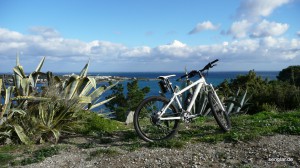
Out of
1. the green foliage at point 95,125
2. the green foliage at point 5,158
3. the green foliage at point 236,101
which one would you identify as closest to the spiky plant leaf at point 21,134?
the green foliage at point 5,158

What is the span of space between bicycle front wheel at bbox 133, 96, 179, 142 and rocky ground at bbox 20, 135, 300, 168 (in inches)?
18.9

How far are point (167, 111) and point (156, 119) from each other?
24 cm

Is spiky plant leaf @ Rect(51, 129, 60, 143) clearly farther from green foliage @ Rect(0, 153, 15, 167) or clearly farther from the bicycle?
the bicycle

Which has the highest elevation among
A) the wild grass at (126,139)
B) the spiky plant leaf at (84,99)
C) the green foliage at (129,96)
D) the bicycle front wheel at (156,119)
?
the spiky plant leaf at (84,99)

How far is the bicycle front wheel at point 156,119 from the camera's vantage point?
17.7ft

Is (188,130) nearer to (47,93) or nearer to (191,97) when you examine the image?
(191,97)

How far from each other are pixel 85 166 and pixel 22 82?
7.60 ft

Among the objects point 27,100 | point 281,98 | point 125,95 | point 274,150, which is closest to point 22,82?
point 27,100

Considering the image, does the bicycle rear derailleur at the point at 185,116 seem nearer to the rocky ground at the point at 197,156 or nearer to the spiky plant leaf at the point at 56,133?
the rocky ground at the point at 197,156

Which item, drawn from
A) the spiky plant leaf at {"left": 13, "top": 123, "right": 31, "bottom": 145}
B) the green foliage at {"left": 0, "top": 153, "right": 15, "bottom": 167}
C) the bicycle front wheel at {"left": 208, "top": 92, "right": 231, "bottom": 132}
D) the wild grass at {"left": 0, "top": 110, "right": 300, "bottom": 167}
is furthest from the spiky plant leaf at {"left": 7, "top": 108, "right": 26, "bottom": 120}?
the bicycle front wheel at {"left": 208, "top": 92, "right": 231, "bottom": 132}

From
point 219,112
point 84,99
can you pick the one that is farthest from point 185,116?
point 84,99

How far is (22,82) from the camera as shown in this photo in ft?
19.4

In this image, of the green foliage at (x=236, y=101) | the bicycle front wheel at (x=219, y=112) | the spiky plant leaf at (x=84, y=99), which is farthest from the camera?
the green foliage at (x=236, y=101)

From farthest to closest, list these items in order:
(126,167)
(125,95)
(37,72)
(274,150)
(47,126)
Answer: (125,95) < (37,72) < (47,126) < (274,150) < (126,167)
